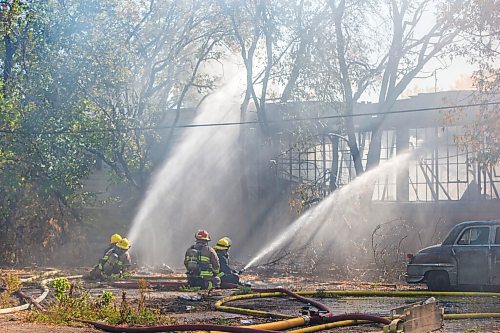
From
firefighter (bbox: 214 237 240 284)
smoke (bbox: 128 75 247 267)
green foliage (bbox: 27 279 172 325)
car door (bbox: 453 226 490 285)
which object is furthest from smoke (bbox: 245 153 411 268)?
green foliage (bbox: 27 279 172 325)

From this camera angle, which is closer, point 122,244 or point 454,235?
point 454,235

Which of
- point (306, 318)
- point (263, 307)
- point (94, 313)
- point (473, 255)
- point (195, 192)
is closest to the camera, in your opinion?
point (306, 318)

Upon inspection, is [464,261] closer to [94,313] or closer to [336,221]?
[94,313]

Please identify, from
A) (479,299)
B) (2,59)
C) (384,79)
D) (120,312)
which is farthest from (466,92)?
(120,312)

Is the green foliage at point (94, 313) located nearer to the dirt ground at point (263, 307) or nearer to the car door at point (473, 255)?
the dirt ground at point (263, 307)

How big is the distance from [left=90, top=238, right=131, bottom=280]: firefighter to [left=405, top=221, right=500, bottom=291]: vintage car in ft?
23.0

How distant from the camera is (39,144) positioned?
25.9 meters

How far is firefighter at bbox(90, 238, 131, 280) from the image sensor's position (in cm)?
1788

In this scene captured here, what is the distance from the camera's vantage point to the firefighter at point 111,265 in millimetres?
17875

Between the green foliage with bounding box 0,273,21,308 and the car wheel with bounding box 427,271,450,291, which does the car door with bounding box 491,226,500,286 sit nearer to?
the car wheel with bounding box 427,271,450,291

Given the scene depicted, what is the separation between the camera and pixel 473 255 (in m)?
14.5

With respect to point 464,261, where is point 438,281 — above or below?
below

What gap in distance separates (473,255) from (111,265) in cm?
856

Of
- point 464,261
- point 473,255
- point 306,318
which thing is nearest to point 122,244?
point 464,261
